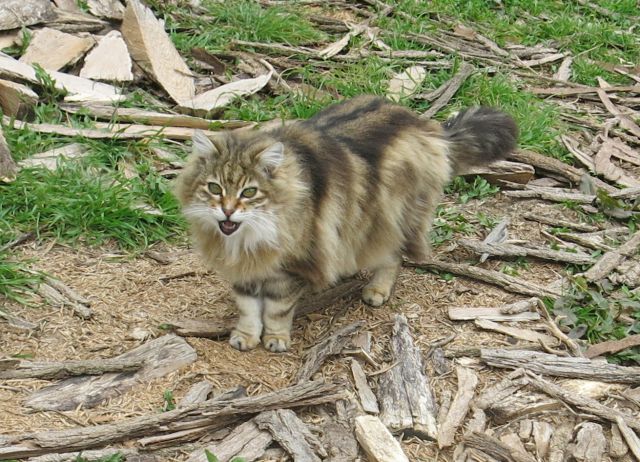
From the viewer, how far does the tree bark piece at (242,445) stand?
3.84m

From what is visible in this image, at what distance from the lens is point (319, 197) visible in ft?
15.1

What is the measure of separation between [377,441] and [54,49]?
4.63m

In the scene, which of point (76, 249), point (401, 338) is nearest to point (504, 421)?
point (401, 338)

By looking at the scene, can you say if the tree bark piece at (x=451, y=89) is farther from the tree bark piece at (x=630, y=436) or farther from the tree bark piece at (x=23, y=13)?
the tree bark piece at (x=630, y=436)

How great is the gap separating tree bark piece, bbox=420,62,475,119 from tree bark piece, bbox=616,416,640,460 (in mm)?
3589

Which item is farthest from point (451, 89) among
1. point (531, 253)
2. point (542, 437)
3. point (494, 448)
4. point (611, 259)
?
point (494, 448)

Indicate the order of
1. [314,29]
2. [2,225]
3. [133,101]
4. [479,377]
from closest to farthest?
[479,377] < [2,225] < [133,101] < [314,29]

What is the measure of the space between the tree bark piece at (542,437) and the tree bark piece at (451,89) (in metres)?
3.53

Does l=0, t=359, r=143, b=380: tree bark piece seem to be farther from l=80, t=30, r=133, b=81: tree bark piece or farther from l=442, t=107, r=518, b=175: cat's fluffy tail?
l=80, t=30, r=133, b=81: tree bark piece

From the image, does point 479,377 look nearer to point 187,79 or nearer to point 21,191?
point 21,191

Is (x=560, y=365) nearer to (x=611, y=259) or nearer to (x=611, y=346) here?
(x=611, y=346)

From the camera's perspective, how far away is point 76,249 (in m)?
5.39

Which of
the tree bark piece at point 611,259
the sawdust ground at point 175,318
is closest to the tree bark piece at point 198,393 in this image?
the sawdust ground at point 175,318

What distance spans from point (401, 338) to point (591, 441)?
119cm
